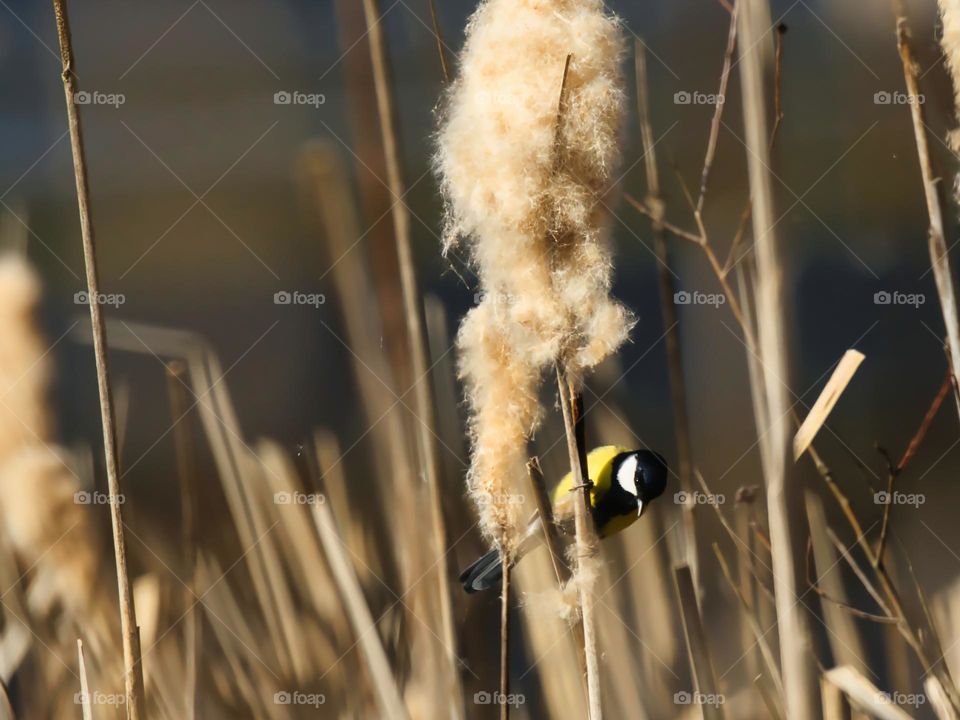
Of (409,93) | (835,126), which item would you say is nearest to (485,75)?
(409,93)

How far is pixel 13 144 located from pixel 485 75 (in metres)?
1.13

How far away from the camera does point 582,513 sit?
1020 mm

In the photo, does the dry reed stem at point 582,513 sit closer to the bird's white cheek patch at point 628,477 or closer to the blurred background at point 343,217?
the bird's white cheek patch at point 628,477

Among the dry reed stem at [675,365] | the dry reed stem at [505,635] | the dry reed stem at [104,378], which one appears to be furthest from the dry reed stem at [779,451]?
the dry reed stem at [104,378]

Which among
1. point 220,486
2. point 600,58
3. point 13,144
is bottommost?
point 220,486

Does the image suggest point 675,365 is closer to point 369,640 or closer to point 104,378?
point 369,640

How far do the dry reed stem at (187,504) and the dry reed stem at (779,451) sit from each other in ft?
3.24

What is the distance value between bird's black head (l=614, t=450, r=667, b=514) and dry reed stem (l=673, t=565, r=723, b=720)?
24cm

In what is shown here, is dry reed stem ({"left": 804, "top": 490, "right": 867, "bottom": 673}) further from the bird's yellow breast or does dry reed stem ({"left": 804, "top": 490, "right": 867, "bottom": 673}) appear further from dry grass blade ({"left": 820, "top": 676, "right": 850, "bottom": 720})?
the bird's yellow breast

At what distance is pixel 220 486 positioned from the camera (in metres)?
1.65

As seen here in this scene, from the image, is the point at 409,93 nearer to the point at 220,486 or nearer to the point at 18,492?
the point at 220,486

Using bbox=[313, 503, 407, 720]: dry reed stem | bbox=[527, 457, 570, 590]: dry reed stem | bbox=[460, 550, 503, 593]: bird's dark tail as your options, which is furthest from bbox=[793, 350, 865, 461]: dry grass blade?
bbox=[313, 503, 407, 720]: dry reed stem

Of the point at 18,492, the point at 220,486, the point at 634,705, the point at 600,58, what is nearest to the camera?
the point at 600,58

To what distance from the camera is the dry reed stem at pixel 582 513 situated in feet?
3.26
